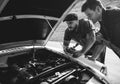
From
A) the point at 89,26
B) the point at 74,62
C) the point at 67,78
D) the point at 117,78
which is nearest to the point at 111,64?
the point at 117,78

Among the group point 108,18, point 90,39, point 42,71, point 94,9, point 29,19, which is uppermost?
point 29,19

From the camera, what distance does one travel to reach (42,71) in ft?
8.15

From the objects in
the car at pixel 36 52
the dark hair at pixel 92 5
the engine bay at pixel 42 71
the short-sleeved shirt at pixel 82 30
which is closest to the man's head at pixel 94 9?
the dark hair at pixel 92 5

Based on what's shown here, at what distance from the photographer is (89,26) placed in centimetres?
314

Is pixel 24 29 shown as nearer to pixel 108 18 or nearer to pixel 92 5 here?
pixel 92 5

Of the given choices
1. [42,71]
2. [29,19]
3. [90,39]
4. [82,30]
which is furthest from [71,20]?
[42,71]

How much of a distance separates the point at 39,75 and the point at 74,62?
0.54 meters

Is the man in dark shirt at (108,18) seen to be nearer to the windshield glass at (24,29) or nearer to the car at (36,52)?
the car at (36,52)

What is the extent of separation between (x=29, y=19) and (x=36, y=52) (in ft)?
1.63

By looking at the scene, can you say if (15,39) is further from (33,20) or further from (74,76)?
(74,76)

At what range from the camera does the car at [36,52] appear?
7.54 feet

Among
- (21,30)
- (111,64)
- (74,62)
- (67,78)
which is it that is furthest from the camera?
(111,64)

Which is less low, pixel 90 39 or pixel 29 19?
pixel 29 19

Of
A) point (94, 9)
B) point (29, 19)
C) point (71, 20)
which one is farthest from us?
point (71, 20)
